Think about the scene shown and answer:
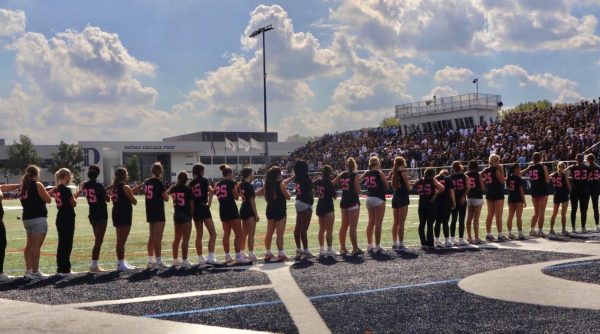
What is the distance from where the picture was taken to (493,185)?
13.1 m

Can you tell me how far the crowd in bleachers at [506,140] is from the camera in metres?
29.9

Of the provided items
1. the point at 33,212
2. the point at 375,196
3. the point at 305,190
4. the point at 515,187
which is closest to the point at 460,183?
the point at 515,187

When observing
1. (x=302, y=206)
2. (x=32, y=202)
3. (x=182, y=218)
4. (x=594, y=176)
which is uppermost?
(x=594, y=176)

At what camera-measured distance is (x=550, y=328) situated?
5988mm

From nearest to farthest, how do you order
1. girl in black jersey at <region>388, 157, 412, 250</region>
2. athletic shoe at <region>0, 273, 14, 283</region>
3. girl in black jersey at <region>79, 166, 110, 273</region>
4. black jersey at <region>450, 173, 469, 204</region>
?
1. athletic shoe at <region>0, 273, 14, 283</region>
2. girl in black jersey at <region>79, 166, 110, 273</region>
3. girl in black jersey at <region>388, 157, 412, 250</region>
4. black jersey at <region>450, 173, 469, 204</region>

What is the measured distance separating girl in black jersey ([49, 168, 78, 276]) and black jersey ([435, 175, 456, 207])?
21.2ft

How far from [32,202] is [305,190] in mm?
4285

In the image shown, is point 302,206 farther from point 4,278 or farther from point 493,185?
point 4,278

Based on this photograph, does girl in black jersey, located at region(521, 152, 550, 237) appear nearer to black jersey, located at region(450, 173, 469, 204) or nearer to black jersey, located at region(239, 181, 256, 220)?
black jersey, located at region(450, 173, 469, 204)

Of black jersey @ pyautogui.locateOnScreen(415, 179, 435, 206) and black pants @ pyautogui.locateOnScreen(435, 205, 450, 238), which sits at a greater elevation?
black jersey @ pyautogui.locateOnScreen(415, 179, 435, 206)

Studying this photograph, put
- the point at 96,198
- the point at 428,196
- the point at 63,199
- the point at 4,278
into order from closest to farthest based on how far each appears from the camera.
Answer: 1. the point at 4,278
2. the point at 63,199
3. the point at 96,198
4. the point at 428,196

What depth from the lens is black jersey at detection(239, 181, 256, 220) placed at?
36.0 ft

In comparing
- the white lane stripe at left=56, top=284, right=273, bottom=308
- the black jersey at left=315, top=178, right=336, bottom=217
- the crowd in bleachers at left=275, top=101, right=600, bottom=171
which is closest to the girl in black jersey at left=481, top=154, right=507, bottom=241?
the black jersey at left=315, top=178, right=336, bottom=217

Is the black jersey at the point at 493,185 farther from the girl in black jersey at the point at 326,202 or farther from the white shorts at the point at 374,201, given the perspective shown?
the girl in black jersey at the point at 326,202
